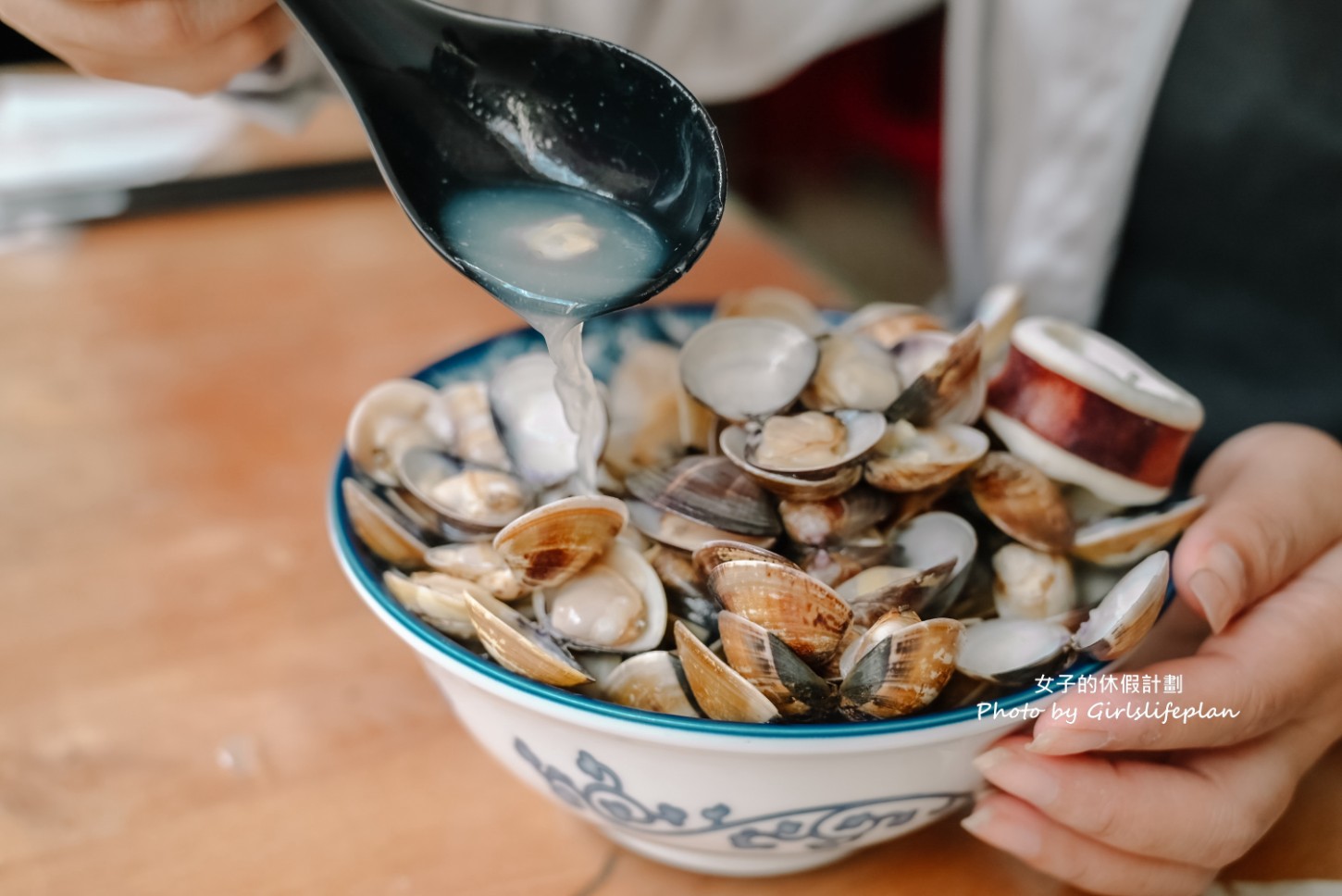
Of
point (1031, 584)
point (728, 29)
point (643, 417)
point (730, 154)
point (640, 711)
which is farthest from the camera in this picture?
point (730, 154)

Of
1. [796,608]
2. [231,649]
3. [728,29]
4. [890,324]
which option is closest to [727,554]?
[796,608]

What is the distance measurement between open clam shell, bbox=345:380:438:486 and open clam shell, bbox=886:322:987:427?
11.0 inches

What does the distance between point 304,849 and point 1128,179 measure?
80 cm

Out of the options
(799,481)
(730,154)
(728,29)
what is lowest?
(730,154)

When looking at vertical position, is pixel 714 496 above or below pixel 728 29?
below

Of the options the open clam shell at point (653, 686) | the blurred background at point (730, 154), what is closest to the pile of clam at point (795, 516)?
the open clam shell at point (653, 686)

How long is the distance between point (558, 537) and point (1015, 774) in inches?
9.1

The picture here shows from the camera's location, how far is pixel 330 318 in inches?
40.6

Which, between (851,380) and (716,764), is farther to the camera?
(851,380)

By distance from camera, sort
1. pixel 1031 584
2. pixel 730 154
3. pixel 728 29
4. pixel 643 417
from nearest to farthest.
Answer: pixel 1031 584 < pixel 643 417 < pixel 728 29 < pixel 730 154

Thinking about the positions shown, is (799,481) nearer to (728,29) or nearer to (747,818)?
(747,818)

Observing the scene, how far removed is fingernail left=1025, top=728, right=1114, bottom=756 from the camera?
0.43 meters

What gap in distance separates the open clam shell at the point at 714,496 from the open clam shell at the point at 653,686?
0.08 m

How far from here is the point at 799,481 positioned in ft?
1.61
